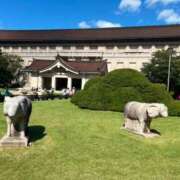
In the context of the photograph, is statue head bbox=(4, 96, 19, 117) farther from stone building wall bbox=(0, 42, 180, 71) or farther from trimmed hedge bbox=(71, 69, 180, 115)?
stone building wall bbox=(0, 42, 180, 71)

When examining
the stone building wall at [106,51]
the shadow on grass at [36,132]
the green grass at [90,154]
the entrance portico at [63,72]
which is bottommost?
the green grass at [90,154]

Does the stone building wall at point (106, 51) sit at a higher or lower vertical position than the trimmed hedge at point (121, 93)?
higher

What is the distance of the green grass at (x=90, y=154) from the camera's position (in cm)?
839

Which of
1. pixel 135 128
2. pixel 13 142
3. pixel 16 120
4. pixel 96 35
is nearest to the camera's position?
pixel 13 142

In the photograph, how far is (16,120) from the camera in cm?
1048

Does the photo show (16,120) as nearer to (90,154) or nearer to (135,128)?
(90,154)

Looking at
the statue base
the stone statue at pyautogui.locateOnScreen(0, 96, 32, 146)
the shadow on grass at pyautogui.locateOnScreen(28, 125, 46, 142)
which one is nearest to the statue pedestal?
the stone statue at pyautogui.locateOnScreen(0, 96, 32, 146)

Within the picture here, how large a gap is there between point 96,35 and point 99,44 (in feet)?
8.45

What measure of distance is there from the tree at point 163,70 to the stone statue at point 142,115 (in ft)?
92.4

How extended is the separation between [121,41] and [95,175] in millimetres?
49467

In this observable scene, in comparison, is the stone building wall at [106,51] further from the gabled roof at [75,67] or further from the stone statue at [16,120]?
the stone statue at [16,120]

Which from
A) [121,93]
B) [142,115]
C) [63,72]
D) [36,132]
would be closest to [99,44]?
[63,72]

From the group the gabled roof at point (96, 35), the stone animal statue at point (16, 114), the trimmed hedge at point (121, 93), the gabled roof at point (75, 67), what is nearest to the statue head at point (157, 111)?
the stone animal statue at point (16, 114)

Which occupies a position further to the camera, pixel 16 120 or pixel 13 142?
pixel 16 120
